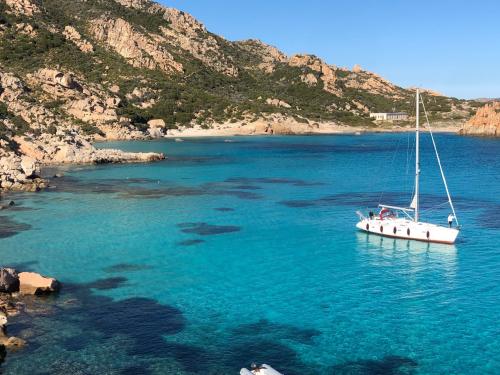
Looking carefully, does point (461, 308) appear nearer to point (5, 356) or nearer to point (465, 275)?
point (465, 275)

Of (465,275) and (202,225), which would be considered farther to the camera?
(202,225)

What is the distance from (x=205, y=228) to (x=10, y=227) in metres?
17.8

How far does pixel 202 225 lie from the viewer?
2012 inches

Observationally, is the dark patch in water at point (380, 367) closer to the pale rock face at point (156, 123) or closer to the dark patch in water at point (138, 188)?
the dark patch in water at point (138, 188)

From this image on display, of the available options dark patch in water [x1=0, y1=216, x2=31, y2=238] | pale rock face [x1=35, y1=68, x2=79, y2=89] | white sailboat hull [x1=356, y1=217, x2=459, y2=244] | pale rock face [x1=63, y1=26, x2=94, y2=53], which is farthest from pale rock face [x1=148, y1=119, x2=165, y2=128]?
white sailboat hull [x1=356, y1=217, x2=459, y2=244]

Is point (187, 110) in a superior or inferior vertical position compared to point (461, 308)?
superior

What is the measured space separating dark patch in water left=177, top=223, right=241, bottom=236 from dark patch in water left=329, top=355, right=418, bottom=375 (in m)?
25.7

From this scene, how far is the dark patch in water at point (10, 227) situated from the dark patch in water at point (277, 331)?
27817 mm

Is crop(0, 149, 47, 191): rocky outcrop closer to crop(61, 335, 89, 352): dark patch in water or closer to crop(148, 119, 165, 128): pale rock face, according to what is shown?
crop(61, 335, 89, 352): dark patch in water

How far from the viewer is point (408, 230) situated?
149 feet

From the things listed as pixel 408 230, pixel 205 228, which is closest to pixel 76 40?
pixel 205 228

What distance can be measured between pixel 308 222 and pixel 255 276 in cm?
1704

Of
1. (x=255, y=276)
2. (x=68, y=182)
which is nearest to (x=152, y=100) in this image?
(x=68, y=182)

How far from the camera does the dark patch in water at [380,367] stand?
2264 cm
